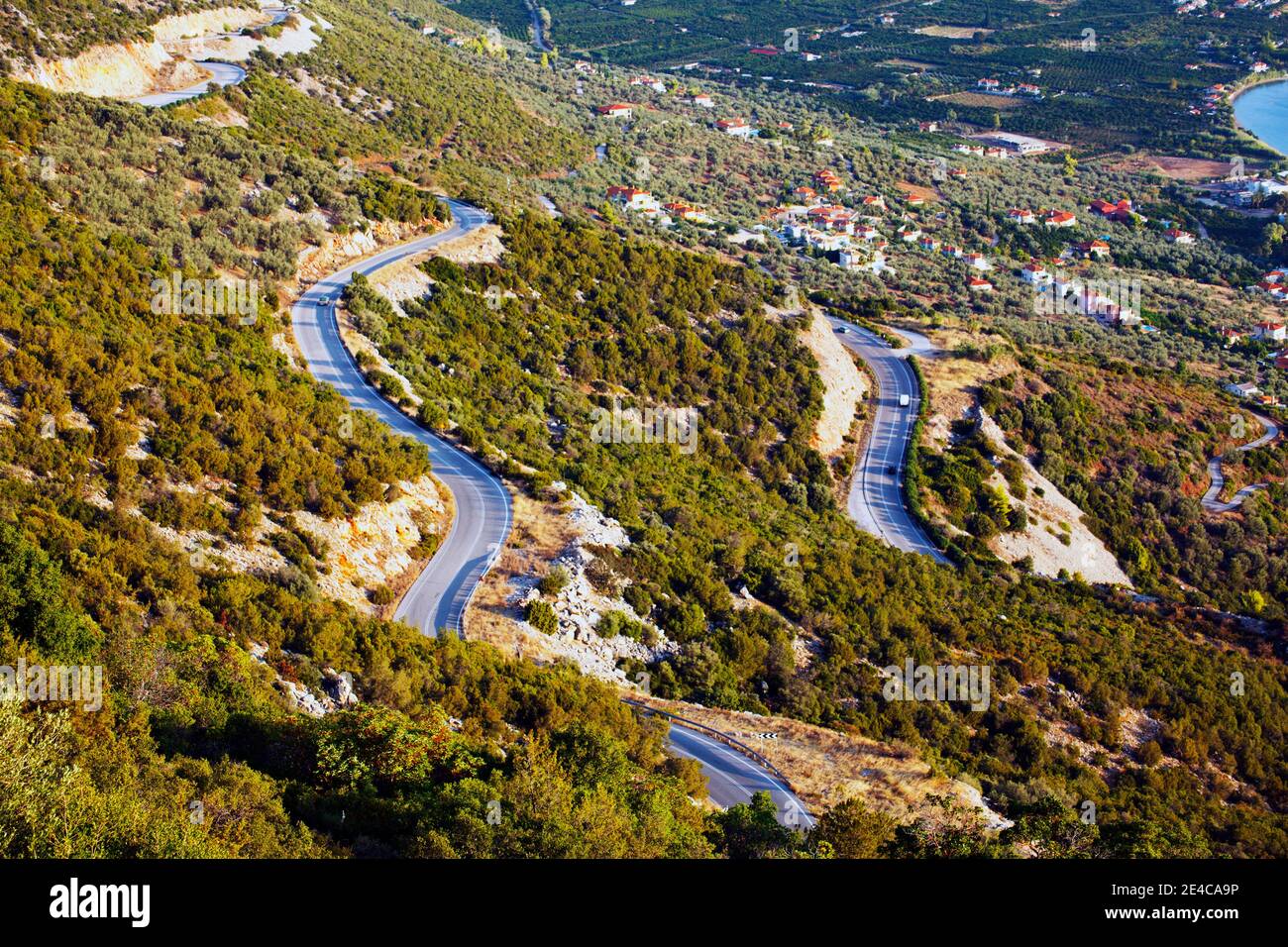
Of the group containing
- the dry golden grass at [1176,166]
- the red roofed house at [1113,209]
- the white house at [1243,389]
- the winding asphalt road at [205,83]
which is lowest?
the white house at [1243,389]

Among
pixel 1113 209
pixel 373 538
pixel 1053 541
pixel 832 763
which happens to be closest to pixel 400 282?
pixel 373 538

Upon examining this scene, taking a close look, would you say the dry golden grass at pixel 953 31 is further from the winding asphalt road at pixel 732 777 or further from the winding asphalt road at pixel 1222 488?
the winding asphalt road at pixel 732 777

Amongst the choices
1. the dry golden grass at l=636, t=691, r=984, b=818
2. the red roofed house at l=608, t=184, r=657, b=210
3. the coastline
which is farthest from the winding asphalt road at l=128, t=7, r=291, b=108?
the coastline

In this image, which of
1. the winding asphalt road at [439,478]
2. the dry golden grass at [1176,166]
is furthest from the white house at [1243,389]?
the dry golden grass at [1176,166]

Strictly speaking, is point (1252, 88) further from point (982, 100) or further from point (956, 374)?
point (956, 374)

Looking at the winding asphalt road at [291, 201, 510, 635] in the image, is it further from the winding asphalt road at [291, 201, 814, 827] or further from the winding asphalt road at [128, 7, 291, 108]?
the winding asphalt road at [128, 7, 291, 108]

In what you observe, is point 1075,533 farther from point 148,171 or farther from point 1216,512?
point 148,171
